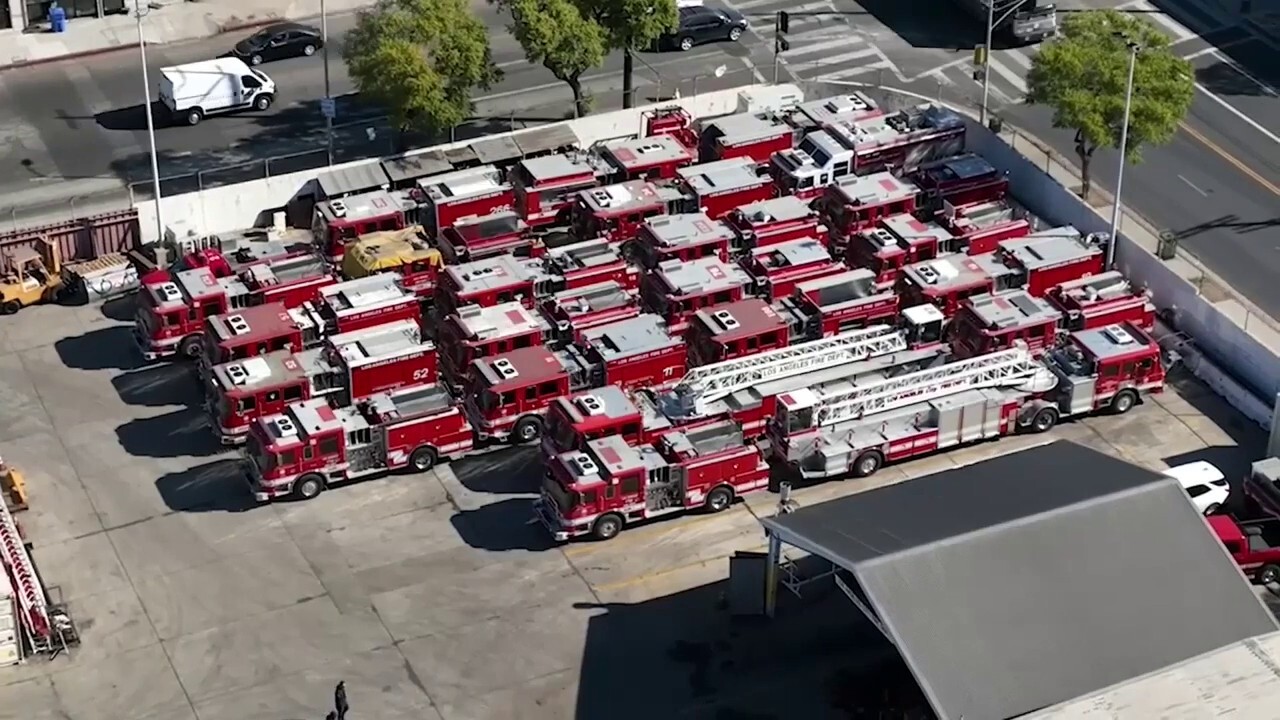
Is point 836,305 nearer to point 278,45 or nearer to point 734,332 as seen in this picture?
point 734,332

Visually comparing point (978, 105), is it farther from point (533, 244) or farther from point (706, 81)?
point (533, 244)

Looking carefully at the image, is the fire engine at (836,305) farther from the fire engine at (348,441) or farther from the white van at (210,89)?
the white van at (210,89)

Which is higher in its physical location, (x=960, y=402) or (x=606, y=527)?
(x=960, y=402)

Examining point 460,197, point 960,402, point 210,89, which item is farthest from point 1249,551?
point 210,89

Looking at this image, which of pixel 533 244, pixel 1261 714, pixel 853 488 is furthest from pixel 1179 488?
pixel 533 244

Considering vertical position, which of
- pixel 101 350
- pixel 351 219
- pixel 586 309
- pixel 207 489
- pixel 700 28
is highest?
pixel 700 28

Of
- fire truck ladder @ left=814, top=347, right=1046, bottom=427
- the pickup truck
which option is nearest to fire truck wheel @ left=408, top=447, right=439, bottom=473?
fire truck ladder @ left=814, top=347, right=1046, bottom=427
